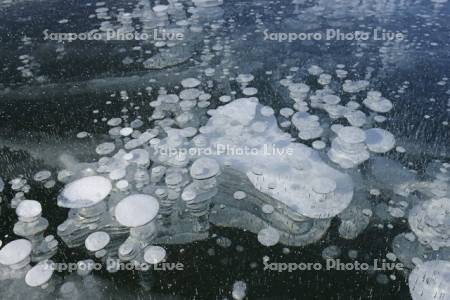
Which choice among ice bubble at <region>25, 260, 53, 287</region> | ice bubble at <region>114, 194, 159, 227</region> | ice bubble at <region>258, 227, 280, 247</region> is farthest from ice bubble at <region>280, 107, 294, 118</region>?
ice bubble at <region>25, 260, 53, 287</region>

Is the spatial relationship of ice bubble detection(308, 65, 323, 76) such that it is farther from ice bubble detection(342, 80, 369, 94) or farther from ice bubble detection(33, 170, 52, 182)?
ice bubble detection(33, 170, 52, 182)

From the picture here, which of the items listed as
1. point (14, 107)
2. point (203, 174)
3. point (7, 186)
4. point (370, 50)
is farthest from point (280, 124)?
point (14, 107)

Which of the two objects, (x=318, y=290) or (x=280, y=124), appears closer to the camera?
(x=318, y=290)

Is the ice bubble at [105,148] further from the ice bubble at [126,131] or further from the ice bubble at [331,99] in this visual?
the ice bubble at [331,99]

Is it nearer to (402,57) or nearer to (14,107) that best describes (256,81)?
(402,57)

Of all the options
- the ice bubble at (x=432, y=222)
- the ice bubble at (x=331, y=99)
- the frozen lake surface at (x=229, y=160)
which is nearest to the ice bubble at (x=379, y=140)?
the frozen lake surface at (x=229, y=160)

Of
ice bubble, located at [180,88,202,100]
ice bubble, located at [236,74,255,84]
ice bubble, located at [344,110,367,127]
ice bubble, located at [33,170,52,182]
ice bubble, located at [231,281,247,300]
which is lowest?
ice bubble, located at [231,281,247,300]
